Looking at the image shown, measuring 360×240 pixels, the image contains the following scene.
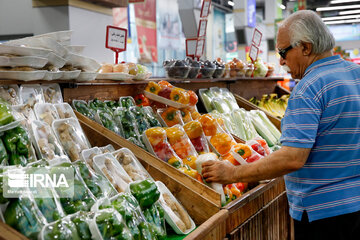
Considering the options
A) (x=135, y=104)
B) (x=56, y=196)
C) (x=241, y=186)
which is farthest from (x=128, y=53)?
(x=56, y=196)

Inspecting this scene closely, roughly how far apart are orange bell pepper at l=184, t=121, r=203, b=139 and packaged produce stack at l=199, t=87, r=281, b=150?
88 centimetres

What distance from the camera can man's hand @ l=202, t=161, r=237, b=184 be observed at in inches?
82.8

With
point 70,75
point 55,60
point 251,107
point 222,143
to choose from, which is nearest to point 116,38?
Answer: point 70,75

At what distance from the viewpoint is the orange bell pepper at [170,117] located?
10.1ft

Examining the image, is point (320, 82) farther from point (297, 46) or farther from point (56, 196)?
point (56, 196)

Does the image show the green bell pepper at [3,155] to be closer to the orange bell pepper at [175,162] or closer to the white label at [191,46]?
the orange bell pepper at [175,162]

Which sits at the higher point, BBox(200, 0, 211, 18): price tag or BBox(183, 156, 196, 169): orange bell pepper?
BBox(200, 0, 211, 18): price tag

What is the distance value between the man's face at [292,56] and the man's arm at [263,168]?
1.43 feet

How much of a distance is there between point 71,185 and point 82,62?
1.04 meters

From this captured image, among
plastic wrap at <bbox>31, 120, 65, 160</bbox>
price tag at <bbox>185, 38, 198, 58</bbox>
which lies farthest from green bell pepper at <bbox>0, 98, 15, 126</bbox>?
price tag at <bbox>185, 38, 198, 58</bbox>

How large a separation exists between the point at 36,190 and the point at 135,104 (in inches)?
64.8

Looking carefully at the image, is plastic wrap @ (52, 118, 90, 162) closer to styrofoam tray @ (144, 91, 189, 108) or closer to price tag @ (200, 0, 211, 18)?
styrofoam tray @ (144, 91, 189, 108)

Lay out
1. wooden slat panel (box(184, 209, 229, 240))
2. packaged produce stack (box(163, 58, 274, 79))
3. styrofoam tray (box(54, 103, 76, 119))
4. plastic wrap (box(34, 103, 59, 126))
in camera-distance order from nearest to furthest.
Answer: wooden slat panel (box(184, 209, 229, 240)) → plastic wrap (box(34, 103, 59, 126)) → styrofoam tray (box(54, 103, 76, 119)) → packaged produce stack (box(163, 58, 274, 79))

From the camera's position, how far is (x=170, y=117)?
3090mm
